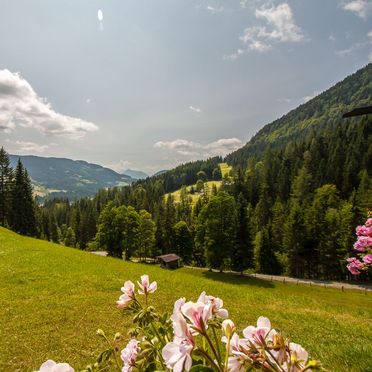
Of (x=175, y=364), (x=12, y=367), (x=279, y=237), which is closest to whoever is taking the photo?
(x=175, y=364)

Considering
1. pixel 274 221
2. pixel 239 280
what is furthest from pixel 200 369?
pixel 274 221

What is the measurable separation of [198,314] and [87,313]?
43.2 feet

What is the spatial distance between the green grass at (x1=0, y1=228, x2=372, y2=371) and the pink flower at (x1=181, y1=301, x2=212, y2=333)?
20.1ft

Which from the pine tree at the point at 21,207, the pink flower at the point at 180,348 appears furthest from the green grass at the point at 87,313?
the pine tree at the point at 21,207

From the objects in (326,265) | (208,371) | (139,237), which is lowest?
(326,265)

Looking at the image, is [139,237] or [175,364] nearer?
[175,364]

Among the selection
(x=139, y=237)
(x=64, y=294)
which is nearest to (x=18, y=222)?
(x=139, y=237)

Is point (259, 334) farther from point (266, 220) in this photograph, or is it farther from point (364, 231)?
point (266, 220)

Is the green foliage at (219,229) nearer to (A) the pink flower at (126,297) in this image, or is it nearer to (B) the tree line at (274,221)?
(B) the tree line at (274,221)

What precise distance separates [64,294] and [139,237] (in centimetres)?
4682

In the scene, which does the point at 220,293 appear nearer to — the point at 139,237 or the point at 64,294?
the point at 64,294

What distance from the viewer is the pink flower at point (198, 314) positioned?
122cm

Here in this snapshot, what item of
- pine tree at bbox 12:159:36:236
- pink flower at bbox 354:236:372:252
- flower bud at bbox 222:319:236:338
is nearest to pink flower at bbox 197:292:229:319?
flower bud at bbox 222:319:236:338

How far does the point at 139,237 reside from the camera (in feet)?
202
